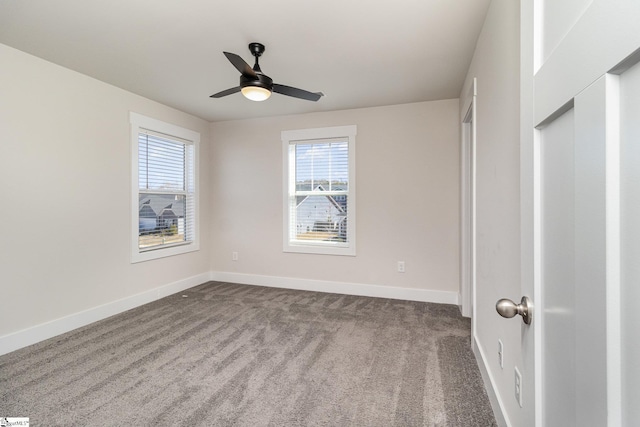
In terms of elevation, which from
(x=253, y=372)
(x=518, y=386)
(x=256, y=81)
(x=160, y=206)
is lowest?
(x=253, y=372)

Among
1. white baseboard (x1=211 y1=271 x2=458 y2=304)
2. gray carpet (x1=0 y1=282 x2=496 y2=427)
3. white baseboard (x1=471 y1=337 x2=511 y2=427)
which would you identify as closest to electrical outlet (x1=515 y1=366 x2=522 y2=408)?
white baseboard (x1=471 y1=337 x2=511 y2=427)

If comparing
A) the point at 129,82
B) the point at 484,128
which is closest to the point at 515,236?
the point at 484,128

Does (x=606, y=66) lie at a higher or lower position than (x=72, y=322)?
higher

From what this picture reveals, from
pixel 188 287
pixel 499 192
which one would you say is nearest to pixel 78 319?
pixel 188 287

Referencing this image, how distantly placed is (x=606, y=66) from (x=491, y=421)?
1.94m

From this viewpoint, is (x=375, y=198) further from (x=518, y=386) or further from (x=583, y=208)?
(x=583, y=208)

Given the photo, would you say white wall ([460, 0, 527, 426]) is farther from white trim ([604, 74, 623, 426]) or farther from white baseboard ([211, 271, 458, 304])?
white baseboard ([211, 271, 458, 304])

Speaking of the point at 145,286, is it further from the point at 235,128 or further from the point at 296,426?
the point at 296,426

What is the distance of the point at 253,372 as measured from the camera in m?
2.22

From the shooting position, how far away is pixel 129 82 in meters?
3.25

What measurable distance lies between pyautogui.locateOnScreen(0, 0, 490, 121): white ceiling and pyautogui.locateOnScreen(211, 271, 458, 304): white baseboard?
2.42 metres

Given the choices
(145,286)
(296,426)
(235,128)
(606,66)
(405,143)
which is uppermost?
(235,128)

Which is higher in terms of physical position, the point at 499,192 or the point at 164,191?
the point at 164,191

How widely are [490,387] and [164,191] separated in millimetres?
4041
